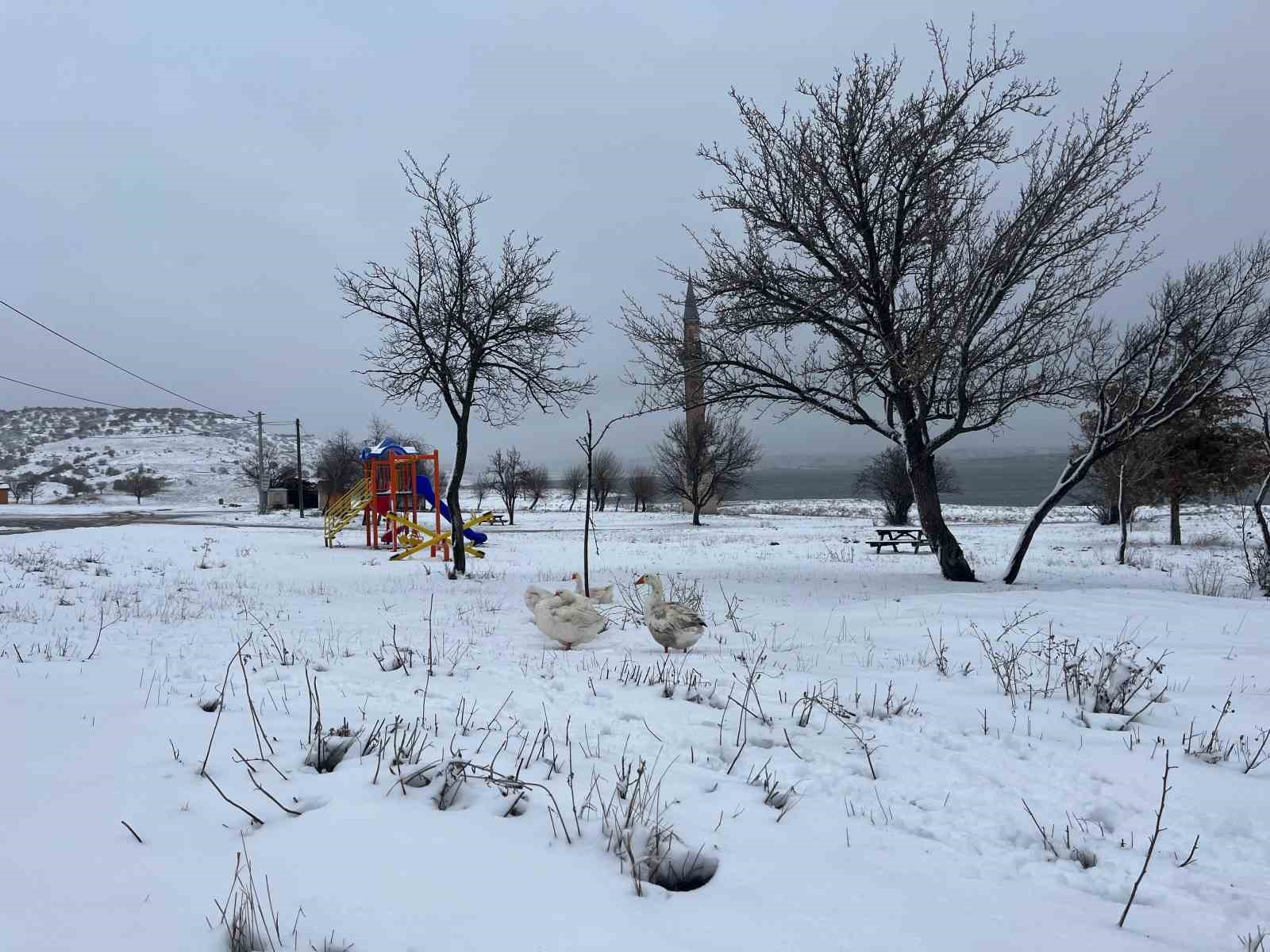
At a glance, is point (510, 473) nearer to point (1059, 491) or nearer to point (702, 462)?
point (702, 462)

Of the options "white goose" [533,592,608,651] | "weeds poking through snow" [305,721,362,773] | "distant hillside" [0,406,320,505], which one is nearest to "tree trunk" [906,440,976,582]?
"white goose" [533,592,608,651]

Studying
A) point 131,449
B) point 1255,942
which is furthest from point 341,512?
point 131,449

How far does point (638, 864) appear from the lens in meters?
2.17

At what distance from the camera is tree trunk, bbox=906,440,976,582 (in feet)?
40.0

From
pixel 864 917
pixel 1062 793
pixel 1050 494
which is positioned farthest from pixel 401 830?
pixel 1050 494

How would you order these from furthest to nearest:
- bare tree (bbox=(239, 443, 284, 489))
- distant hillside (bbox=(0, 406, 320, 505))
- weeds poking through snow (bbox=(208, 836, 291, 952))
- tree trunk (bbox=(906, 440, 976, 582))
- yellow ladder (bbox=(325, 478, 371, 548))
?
distant hillside (bbox=(0, 406, 320, 505))
bare tree (bbox=(239, 443, 284, 489))
yellow ladder (bbox=(325, 478, 371, 548))
tree trunk (bbox=(906, 440, 976, 582))
weeds poking through snow (bbox=(208, 836, 291, 952))

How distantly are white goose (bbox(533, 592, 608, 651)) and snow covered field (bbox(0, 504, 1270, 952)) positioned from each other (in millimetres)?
222

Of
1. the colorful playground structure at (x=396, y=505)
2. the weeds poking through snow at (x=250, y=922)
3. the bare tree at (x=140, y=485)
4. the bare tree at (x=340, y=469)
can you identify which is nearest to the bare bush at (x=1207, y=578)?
the weeds poking through snow at (x=250, y=922)

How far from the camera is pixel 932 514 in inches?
482

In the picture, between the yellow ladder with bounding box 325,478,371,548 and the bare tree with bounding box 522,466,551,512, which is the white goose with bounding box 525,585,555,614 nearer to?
the yellow ladder with bounding box 325,478,371,548

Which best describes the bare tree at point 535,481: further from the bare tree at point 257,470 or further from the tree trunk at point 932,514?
the tree trunk at point 932,514

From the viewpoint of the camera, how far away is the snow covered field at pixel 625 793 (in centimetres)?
194

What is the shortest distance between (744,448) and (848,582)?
1181 inches

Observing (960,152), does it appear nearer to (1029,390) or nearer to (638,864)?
(1029,390)
